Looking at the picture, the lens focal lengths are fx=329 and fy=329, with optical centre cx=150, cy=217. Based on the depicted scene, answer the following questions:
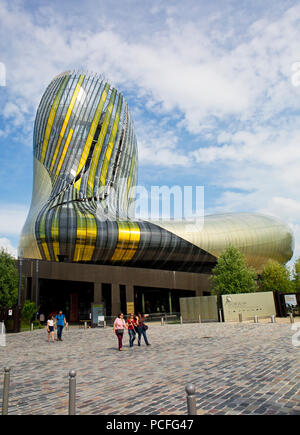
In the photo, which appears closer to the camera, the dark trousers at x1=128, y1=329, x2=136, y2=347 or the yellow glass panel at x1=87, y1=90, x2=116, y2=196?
the dark trousers at x1=128, y1=329, x2=136, y2=347

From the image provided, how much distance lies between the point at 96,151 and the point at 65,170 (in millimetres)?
5644

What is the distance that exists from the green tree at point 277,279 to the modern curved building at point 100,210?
7.13 m

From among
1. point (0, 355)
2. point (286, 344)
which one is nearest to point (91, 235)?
point (0, 355)

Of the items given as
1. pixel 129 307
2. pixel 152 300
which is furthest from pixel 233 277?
pixel 152 300

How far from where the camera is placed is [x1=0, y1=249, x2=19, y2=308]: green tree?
90.7 feet

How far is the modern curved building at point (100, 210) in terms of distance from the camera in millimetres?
41312

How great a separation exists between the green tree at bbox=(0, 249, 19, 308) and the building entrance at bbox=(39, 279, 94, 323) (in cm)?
1054

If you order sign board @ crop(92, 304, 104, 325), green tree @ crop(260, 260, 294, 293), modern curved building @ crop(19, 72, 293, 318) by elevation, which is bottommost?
sign board @ crop(92, 304, 104, 325)

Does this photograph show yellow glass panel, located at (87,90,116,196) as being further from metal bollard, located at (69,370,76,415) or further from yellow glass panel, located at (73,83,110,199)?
metal bollard, located at (69,370,76,415)

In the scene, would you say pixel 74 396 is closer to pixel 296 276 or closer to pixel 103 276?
pixel 103 276

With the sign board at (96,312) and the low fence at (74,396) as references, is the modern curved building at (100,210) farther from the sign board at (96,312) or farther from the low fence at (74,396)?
the low fence at (74,396)

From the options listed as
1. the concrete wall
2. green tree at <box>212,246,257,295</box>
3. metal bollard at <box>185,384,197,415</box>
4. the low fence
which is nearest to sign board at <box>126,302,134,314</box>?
the concrete wall

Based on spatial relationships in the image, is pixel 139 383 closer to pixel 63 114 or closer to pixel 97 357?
pixel 97 357

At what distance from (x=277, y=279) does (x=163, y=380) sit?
37796 millimetres
